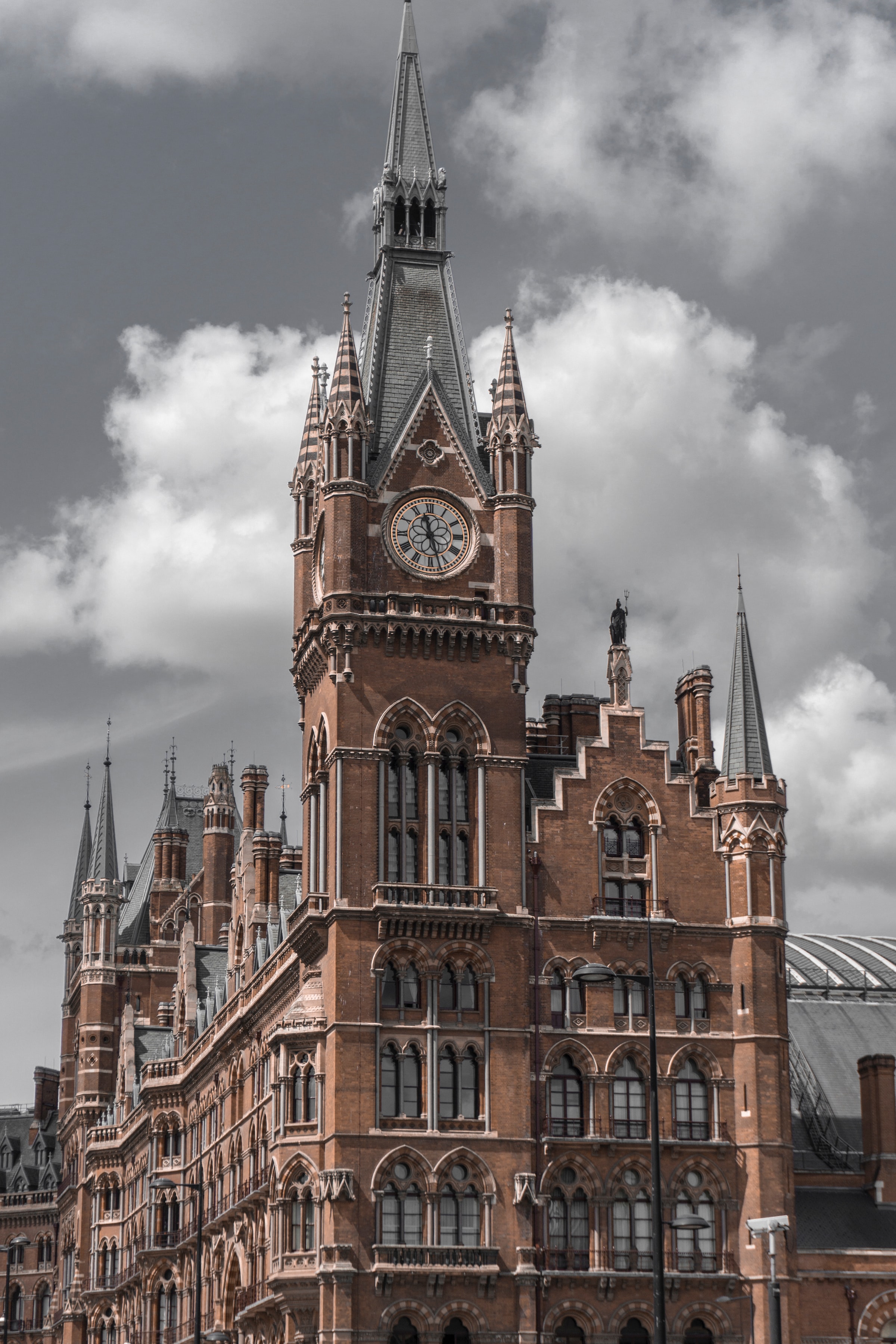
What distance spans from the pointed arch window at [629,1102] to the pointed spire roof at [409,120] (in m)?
41.8

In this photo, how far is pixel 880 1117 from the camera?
9581 centimetres

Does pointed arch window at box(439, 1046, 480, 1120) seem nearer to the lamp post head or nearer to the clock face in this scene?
the clock face

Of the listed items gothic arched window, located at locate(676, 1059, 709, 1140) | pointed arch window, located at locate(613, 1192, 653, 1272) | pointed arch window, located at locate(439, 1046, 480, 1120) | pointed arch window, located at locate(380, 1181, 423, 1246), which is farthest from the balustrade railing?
pointed arch window, located at locate(613, 1192, 653, 1272)

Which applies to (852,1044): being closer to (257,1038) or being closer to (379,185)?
(257,1038)

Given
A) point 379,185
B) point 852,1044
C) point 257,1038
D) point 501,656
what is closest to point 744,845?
point 501,656

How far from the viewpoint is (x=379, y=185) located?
10256cm

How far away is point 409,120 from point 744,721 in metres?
33.1

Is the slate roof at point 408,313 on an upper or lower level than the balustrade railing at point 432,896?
upper

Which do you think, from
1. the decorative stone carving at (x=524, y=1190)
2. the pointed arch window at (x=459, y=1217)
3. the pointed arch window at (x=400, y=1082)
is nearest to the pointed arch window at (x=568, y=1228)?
the decorative stone carving at (x=524, y=1190)

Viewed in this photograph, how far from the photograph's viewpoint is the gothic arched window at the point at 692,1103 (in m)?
87.8

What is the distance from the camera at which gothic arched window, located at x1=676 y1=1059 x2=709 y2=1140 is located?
87812mm

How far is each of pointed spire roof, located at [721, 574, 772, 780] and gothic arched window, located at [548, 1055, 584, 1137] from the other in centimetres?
1377

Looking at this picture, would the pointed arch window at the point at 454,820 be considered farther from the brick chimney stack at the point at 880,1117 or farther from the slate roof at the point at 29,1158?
the slate roof at the point at 29,1158

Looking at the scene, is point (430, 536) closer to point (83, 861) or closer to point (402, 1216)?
point (402, 1216)
